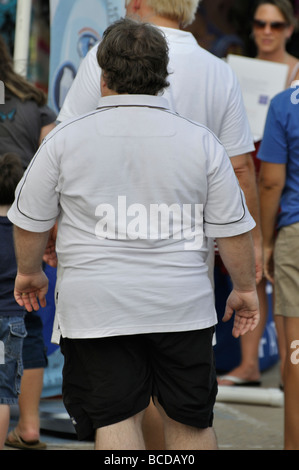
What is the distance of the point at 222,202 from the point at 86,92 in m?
0.86

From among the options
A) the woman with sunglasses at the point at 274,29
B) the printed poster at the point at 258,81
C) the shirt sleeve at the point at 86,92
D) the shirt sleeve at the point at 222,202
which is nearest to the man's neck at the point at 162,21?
the shirt sleeve at the point at 86,92

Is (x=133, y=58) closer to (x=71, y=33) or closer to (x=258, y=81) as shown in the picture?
(x=71, y=33)

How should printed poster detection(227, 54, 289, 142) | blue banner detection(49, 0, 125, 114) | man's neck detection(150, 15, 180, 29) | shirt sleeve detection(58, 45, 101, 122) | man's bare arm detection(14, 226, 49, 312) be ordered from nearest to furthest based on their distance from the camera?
man's bare arm detection(14, 226, 49, 312), shirt sleeve detection(58, 45, 101, 122), man's neck detection(150, 15, 180, 29), blue banner detection(49, 0, 125, 114), printed poster detection(227, 54, 289, 142)

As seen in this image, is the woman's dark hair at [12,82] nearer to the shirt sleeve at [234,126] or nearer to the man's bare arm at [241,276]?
the shirt sleeve at [234,126]

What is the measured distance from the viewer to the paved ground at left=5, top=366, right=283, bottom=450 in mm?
4512

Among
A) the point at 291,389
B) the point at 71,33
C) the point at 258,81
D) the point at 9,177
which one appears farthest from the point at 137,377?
the point at 258,81

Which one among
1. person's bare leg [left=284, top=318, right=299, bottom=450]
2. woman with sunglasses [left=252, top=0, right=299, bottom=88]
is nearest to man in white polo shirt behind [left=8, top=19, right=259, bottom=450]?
person's bare leg [left=284, top=318, right=299, bottom=450]

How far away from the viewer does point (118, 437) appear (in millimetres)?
2885

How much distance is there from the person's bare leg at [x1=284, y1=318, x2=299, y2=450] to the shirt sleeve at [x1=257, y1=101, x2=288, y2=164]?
2.30 ft

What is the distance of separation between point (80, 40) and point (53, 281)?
1263 mm

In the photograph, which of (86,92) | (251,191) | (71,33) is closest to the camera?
(86,92)

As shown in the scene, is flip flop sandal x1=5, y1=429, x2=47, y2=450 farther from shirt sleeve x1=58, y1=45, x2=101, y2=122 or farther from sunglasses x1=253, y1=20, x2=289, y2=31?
sunglasses x1=253, y1=20, x2=289, y2=31

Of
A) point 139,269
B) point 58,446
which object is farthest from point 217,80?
point 58,446
